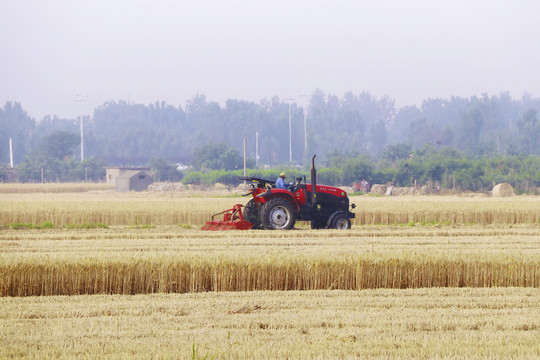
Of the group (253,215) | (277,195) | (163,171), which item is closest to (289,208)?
(277,195)

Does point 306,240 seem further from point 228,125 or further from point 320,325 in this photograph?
point 228,125

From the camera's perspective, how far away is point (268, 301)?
10.8 m

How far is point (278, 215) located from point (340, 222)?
197 centimetres

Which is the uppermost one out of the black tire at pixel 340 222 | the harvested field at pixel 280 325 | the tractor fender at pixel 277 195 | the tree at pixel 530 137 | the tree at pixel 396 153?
the tree at pixel 530 137

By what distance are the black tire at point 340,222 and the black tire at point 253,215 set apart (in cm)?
212

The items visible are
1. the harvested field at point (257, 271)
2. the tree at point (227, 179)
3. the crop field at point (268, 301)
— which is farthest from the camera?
the tree at point (227, 179)

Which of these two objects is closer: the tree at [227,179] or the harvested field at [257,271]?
the harvested field at [257,271]

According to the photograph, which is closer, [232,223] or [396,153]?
[232,223]

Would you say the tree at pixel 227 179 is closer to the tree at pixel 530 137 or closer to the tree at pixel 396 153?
the tree at pixel 396 153

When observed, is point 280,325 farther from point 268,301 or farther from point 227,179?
point 227,179

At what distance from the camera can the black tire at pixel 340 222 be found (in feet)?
71.4

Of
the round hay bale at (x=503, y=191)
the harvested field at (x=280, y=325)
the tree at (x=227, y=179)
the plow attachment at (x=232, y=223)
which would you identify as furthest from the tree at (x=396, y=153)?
the harvested field at (x=280, y=325)

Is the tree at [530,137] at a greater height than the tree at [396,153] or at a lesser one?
greater

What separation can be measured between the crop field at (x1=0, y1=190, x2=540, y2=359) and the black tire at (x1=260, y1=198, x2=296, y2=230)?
103 inches
